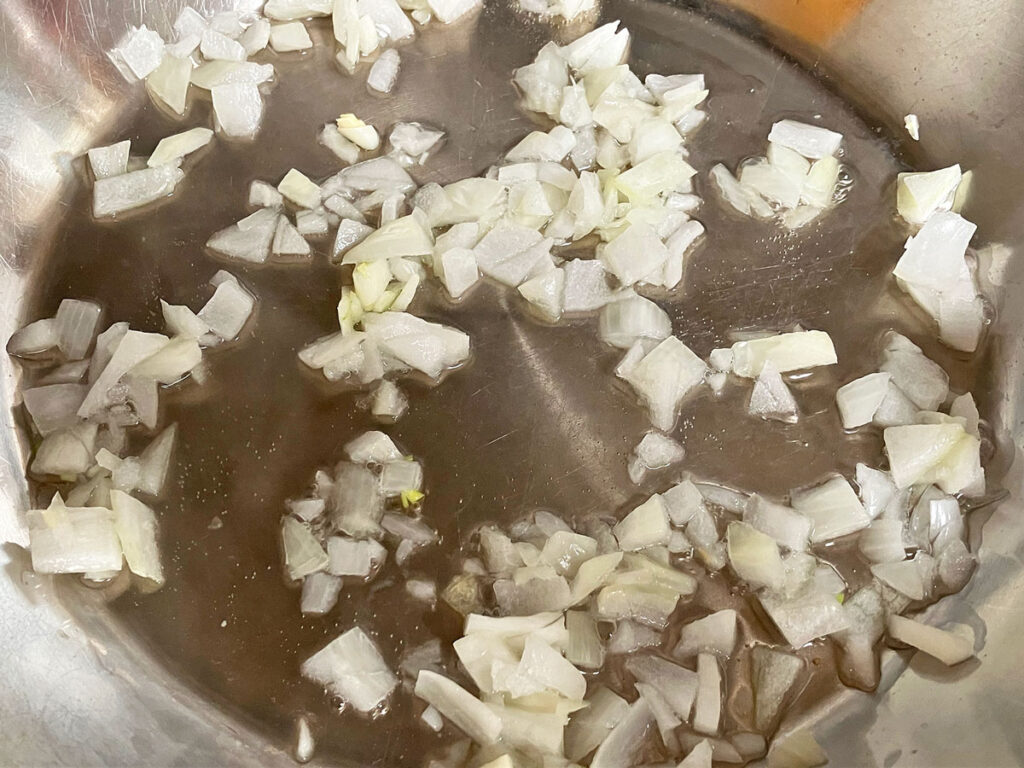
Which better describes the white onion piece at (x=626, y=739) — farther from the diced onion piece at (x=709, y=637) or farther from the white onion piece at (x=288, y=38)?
the white onion piece at (x=288, y=38)

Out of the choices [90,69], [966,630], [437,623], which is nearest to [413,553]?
[437,623]

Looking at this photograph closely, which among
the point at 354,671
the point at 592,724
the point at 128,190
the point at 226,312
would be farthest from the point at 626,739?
the point at 128,190

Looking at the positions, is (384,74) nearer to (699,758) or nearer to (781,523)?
(781,523)

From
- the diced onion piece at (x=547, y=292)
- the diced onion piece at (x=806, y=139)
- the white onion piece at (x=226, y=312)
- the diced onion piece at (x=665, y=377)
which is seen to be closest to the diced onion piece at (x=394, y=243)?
the diced onion piece at (x=547, y=292)

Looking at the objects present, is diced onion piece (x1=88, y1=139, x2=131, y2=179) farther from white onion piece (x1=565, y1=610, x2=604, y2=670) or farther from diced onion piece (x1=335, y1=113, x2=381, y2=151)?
white onion piece (x1=565, y1=610, x2=604, y2=670)

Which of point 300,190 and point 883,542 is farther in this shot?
point 300,190

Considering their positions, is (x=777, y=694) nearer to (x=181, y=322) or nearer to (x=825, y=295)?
(x=825, y=295)
